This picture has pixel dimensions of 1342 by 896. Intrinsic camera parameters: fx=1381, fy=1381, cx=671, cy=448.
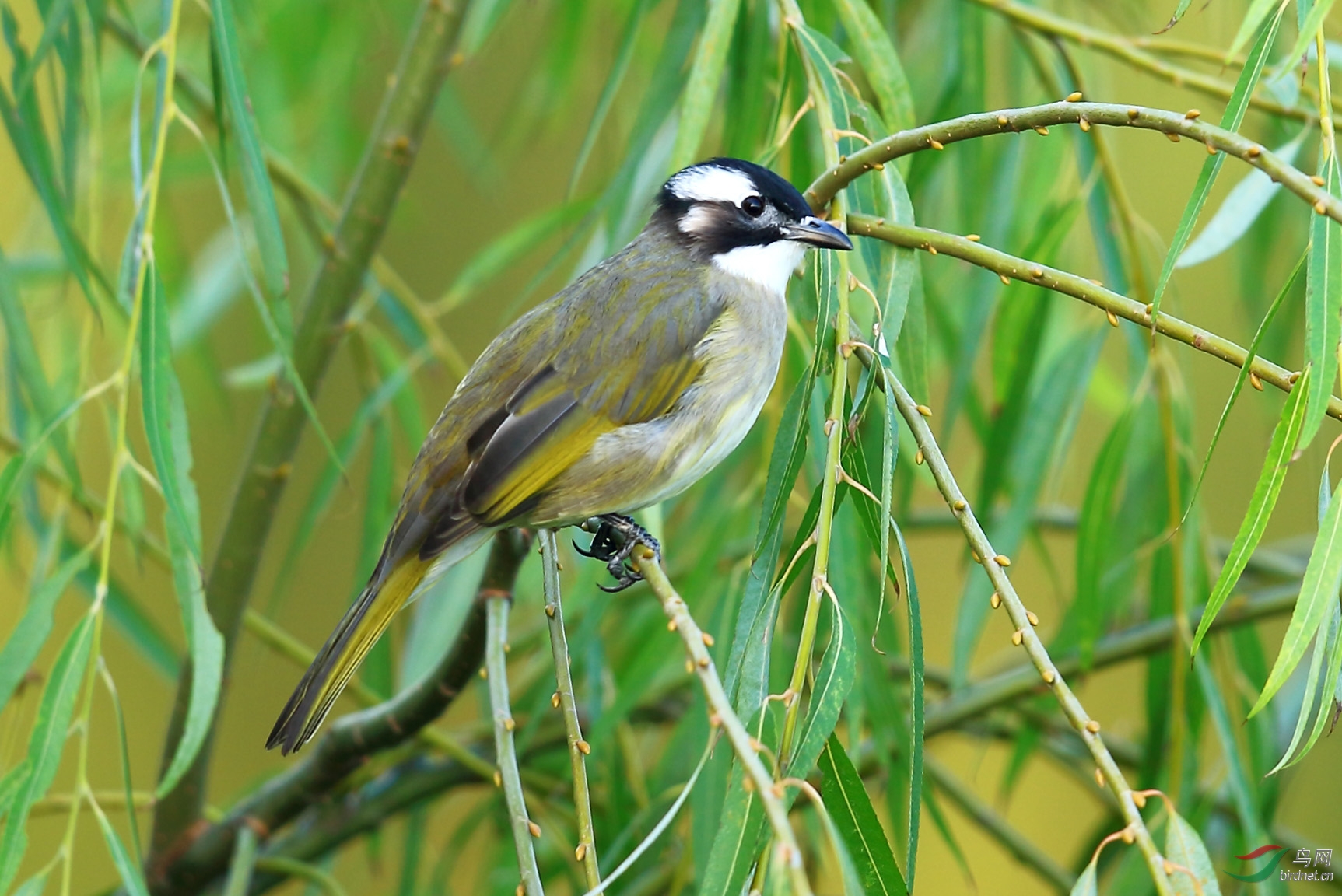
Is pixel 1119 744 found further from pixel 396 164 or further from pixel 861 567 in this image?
pixel 396 164

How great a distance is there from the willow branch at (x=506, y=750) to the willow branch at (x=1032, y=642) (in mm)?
468

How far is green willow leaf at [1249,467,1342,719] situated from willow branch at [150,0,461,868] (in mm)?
1685

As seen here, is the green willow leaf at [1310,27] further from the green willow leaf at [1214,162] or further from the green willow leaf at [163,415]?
the green willow leaf at [163,415]

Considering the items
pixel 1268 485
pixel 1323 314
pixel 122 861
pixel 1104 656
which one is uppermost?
pixel 1323 314

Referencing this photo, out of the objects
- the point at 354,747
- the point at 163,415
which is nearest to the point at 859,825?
the point at 163,415

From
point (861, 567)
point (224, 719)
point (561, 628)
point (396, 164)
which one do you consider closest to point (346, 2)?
point (396, 164)

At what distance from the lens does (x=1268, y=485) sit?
1.18 metres

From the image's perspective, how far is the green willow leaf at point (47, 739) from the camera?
4.84 ft

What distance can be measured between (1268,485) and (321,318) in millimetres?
1712

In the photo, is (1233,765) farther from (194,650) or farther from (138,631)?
(138,631)

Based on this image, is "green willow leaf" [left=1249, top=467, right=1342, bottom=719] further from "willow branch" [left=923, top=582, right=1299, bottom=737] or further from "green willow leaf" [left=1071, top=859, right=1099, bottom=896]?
"willow branch" [left=923, top=582, right=1299, bottom=737]

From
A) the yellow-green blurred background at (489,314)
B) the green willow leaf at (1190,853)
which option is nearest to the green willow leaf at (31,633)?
the yellow-green blurred background at (489,314)

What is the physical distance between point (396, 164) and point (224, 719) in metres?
3.46

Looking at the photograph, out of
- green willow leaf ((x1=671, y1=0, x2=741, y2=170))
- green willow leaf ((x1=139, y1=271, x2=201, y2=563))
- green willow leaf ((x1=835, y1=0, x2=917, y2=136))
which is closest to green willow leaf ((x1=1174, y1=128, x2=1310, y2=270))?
green willow leaf ((x1=835, y1=0, x2=917, y2=136))
